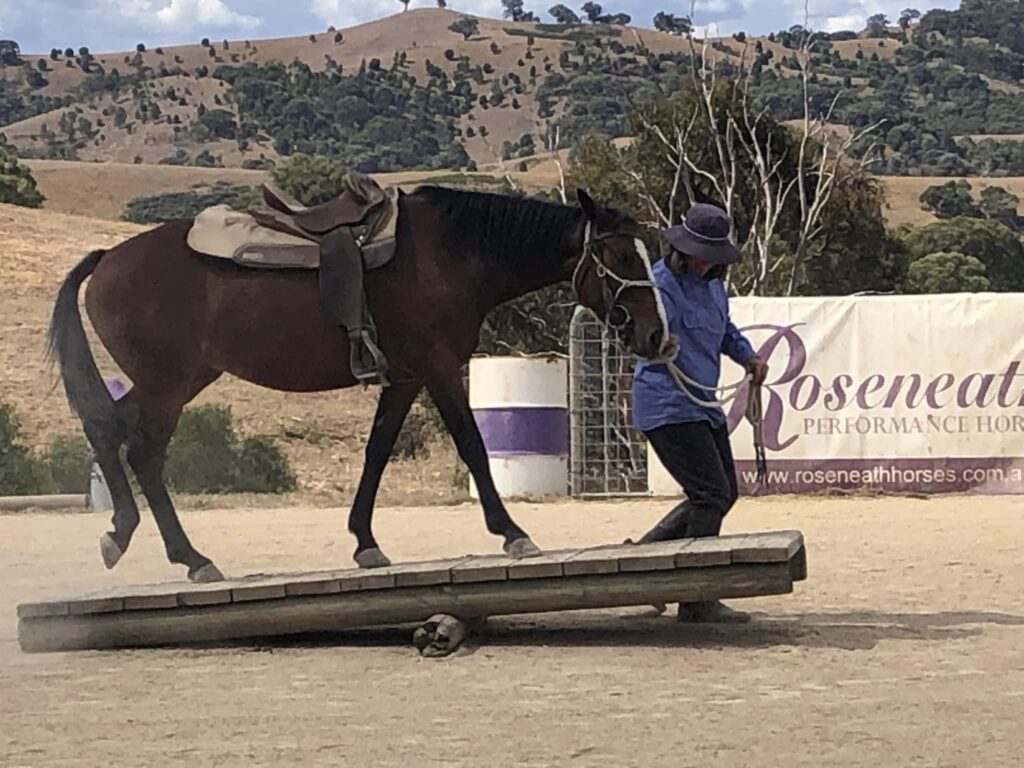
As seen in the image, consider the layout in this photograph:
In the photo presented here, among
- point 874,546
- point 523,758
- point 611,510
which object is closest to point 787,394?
point 611,510

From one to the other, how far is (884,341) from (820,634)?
411 inches

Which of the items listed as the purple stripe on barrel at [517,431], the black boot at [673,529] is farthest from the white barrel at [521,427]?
the black boot at [673,529]

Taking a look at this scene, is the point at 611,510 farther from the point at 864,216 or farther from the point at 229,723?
the point at 864,216

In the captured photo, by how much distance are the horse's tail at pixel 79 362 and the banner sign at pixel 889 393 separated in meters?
9.90

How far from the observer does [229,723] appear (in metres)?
6.27

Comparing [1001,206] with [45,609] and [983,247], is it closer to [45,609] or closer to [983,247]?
[983,247]

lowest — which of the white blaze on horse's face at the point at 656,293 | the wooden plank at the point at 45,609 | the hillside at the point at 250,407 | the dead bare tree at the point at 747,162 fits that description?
the hillside at the point at 250,407

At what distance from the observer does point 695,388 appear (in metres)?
8.41

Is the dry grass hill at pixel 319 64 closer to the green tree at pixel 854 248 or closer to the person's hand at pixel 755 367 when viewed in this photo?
the green tree at pixel 854 248

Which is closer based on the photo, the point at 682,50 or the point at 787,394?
the point at 787,394

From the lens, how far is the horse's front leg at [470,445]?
8.48 m

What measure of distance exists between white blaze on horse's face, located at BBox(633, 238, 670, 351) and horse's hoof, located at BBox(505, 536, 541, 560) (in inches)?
45.0

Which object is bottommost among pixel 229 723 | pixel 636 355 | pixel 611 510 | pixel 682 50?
pixel 611 510

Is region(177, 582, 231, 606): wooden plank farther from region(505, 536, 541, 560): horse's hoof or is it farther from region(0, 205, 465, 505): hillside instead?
region(0, 205, 465, 505): hillside
